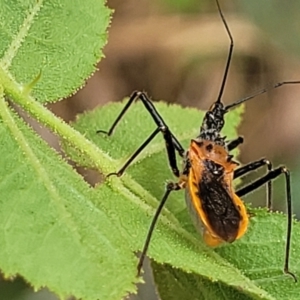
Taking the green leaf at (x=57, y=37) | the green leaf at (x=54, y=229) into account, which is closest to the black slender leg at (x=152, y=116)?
the green leaf at (x=57, y=37)

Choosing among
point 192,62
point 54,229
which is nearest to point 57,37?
point 54,229

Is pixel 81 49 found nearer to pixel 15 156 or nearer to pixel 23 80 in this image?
pixel 23 80

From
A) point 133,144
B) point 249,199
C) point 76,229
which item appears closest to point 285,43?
point 249,199

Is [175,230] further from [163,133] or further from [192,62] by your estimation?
[192,62]

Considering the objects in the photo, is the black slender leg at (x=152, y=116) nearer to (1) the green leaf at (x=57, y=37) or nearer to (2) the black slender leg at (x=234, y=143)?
(2) the black slender leg at (x=234, y=143)

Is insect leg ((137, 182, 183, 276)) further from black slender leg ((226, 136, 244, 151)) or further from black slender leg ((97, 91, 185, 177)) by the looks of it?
black slender leg ((226, 136, 244, 151))

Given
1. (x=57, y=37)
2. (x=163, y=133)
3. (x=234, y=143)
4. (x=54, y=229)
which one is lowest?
(x=54, y=229)
